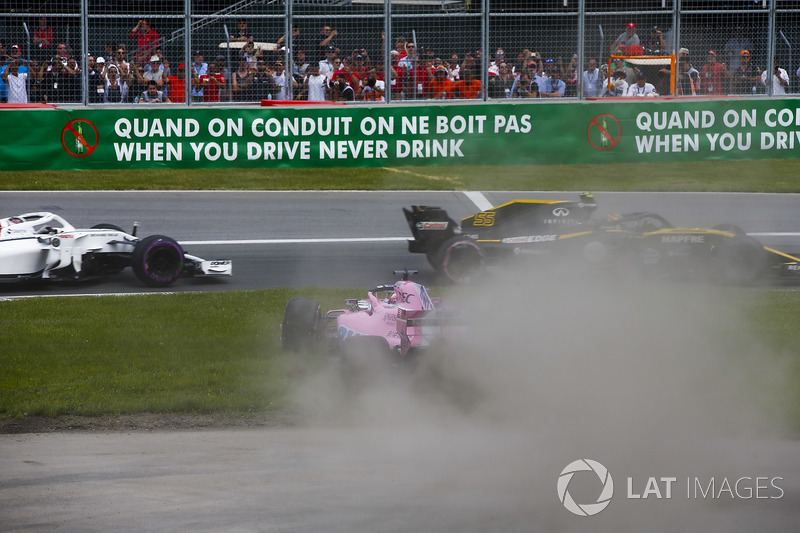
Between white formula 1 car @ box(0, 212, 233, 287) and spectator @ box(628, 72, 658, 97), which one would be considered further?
spectator @ box(628, 72, 658, 97)

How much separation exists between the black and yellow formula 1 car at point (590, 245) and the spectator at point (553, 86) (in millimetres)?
5763

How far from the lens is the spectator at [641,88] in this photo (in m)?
17.8

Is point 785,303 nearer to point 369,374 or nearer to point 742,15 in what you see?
point 369,374

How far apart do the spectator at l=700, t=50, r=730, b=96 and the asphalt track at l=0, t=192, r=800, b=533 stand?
378 inches

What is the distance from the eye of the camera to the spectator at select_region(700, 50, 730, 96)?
17.6 m

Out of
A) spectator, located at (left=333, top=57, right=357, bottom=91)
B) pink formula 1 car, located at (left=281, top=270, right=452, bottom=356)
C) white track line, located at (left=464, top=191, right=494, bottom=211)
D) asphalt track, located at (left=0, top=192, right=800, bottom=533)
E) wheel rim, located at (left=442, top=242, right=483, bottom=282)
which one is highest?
spectator, located at (left=333, top=57, right=357, bottom=91)

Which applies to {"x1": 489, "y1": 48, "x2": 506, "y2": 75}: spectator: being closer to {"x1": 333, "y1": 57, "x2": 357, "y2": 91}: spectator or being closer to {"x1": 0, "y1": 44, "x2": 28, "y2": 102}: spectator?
{"x1": 333, "y1": 57, "x2": 357, "y2": 91}: spectator

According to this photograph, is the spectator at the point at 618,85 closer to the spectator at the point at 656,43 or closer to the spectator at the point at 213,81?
the spectator at the point at 656,43

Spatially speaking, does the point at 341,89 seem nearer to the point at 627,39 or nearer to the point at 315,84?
the point at 315,84

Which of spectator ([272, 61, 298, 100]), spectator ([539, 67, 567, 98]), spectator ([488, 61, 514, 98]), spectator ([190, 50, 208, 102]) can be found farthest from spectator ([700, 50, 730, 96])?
spectator ([190, 50, 208, 102])

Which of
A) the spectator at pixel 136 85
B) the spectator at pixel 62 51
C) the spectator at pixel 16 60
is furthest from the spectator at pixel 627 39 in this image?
the spectator at pixel 16 60

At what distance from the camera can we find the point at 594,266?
468 inches

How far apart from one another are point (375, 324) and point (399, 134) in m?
9.57

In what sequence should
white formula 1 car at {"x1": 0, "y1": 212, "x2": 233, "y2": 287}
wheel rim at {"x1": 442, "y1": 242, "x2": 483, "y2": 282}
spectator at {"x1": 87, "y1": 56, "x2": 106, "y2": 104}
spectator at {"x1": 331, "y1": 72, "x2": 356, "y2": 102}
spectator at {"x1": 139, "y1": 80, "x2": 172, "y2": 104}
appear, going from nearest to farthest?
white formula 1 car at {"x1": 0, "y1": 212, "x2": 233, "y2": 287}, wheel rim at {"x1": 442, "y1": 242, "x2": 483, "y2": 282}, spectator at {"x1": 87, "y1": 56, "x2": 106, "y2": 104}, spectator at {"x1": 139, "y1": 80, "x2": 172, "y2": 104}, spectator at {"x1": 331, "y1": 72, "x2": 356, "y2": 102}
